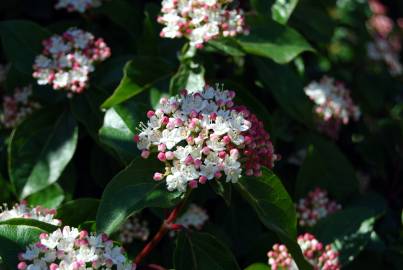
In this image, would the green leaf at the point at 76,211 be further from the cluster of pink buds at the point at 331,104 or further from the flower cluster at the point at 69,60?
the cluster of pink buds at the point at 331,104

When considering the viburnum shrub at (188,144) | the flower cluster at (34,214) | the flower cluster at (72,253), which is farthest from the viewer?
the flower cluster at (34,214)

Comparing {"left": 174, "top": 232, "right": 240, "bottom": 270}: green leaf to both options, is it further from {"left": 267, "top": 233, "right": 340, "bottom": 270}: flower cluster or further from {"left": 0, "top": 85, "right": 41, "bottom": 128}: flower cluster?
{"left": 0, "top": 85, "right": 41, "bottom": 128}: flower cluster

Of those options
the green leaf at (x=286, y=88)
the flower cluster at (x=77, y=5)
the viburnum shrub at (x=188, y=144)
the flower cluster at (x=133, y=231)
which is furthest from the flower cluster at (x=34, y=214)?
the green leaf at (x=286, y=88)

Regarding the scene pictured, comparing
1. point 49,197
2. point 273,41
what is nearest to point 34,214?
point 49,197

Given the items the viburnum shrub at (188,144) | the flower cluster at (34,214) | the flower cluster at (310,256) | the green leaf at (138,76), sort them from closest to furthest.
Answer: the viburnum shrub at (188,144)
the flower cluster at (34,214)
the flower cluster at (310,256)
the green leaf at (138,76)

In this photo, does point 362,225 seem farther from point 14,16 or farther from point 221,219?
point 14,16
